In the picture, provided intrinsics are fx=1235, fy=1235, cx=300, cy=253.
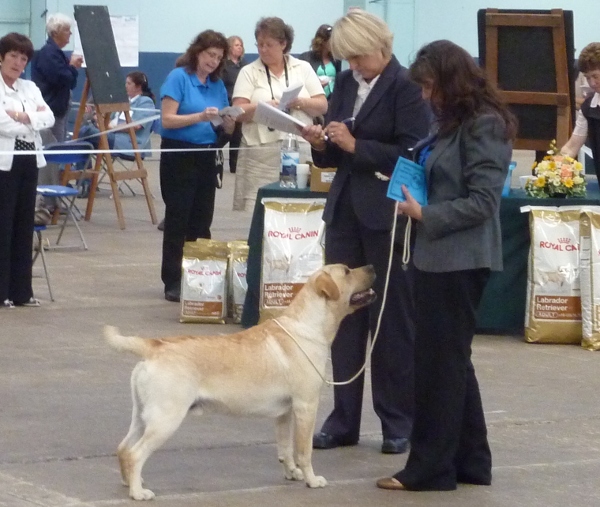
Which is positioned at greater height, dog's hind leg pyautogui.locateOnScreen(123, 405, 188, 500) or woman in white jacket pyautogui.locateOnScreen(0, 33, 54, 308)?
woman in white jacket pyautogui.locateOnScreen(0, 33, 54, 308)

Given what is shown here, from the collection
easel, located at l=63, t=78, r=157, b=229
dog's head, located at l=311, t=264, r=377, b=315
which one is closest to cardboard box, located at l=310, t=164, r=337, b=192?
dog's head, located at l=311, t=264, r=377, b=315

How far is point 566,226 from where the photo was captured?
25.8 feet

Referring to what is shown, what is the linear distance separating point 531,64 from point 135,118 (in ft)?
24.9

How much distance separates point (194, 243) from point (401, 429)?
3193 millimetres

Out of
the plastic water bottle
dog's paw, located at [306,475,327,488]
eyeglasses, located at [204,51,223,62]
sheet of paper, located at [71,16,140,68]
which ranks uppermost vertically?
sheet of paper, located at [71,16,140,68]

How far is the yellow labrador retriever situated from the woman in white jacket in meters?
3.95

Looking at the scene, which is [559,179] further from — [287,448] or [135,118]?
[135,118]

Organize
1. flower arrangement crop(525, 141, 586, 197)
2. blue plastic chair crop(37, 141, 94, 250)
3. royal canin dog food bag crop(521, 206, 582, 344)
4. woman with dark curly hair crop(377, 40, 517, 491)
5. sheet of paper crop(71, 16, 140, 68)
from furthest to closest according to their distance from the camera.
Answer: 1. sheet of paper crop(71, 16, 140, 68)
2. blue plastic chair crop(37, 141, 94, 250)
3. flower arrangement crop(525, 141, 586, 197)
4. royal canin dog food bag crop(521, 206, 582, 344)
5. woman with dark curly hair crop(377, 40, 517, 491)

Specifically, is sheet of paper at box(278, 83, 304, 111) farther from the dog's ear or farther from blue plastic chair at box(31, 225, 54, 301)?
blue plastic chair at box(31, 225, 54, 301)

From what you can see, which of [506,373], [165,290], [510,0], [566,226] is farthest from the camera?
[510,0]

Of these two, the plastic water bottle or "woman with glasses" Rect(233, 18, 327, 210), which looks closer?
the plastic water bottle

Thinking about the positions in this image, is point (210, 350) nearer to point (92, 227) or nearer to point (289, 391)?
point (289, 391)

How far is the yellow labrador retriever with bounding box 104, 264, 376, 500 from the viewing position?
4.61 m

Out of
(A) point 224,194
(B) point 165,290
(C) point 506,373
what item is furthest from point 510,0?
(C) point 506,373
